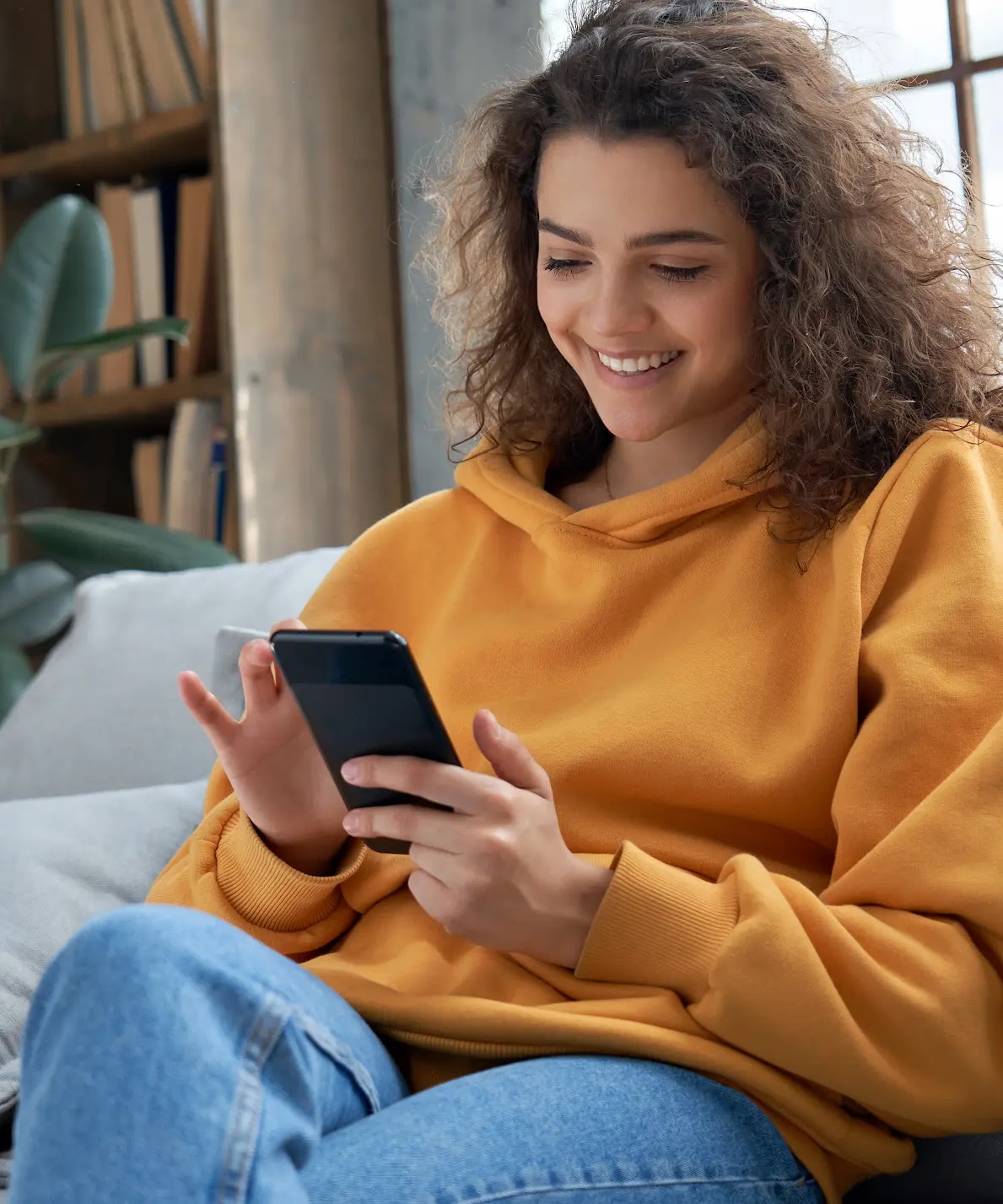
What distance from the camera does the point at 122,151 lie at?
2.51m

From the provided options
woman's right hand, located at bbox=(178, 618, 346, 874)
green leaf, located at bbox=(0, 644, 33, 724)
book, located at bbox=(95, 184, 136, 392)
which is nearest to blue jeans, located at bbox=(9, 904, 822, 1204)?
woman's right hand, located at bbox=(178, 618, 346, 874)

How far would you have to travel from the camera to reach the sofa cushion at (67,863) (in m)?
1.19

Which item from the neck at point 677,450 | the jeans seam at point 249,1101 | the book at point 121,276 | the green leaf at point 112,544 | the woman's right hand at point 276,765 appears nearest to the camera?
the jeans seam at point 249,1101

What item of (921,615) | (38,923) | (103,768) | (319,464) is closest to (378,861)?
(38,923)

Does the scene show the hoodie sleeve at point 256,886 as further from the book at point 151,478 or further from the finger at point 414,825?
the book at point 151,478

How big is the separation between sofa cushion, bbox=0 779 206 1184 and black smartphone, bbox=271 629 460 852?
401 mm

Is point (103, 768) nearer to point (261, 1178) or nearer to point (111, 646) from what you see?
point (111, 646)

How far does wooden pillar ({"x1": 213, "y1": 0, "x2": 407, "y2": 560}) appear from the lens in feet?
7.61

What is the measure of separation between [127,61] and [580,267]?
1.67 metres

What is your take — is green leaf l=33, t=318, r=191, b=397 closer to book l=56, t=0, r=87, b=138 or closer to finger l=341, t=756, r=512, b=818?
book l=56, t=0, r=87, b=138

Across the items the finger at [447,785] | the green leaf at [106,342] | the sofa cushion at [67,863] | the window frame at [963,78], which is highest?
the window frame at [963,78]

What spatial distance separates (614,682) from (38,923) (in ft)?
1.75

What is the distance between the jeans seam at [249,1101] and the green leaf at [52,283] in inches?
68.5

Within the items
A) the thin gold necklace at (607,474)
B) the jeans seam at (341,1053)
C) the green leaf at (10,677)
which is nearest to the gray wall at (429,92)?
the green leaf at (10,677)
